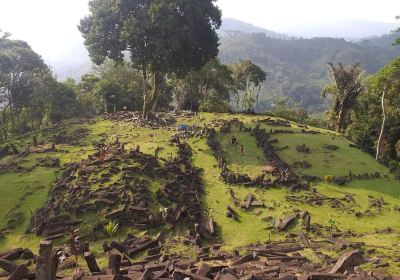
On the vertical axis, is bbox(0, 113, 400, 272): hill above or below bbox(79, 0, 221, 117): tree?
below

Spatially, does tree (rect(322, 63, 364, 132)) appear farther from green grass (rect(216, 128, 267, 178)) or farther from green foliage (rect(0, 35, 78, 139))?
green foliage (rect(0, 35, 78, 139))

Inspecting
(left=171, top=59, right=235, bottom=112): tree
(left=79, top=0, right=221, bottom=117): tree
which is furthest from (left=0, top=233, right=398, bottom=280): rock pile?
(left=171, top=59, right=235, bottom=112): tree

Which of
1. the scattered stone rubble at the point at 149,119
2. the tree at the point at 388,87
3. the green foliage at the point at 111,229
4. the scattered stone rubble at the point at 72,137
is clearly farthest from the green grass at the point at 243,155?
the scattered stone rubble at the point at 72,137

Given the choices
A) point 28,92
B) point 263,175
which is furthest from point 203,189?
point 28,92

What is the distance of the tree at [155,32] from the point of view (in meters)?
36.4

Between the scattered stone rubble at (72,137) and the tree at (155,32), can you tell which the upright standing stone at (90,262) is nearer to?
the scattered stone rubble at (72,137)

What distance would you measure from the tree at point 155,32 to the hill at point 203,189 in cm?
659

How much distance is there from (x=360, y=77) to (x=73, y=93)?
36314mm

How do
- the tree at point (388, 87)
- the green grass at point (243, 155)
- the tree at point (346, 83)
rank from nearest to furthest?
the green grass at point (243, 155)
the tree at point (388, 87)
the tree at point (346, 83)

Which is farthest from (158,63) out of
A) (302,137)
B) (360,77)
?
(360,77)

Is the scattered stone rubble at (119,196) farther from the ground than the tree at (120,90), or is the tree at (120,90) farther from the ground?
the tree at (120,90)

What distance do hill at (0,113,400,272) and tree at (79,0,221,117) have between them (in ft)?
21.6

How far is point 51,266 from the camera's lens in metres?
11.7

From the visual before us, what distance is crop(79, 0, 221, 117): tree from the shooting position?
36.4m
